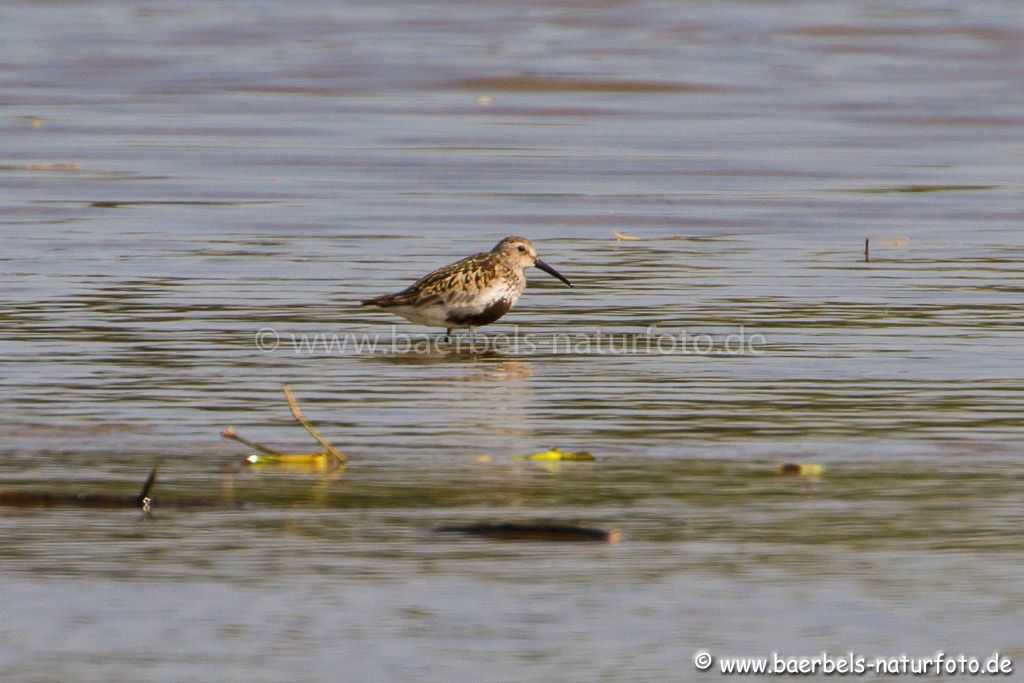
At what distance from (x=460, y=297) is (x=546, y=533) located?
5.32m

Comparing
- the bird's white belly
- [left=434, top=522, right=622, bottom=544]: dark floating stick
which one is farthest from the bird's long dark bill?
[left=434, top=522, right=622, bottom=544]: dark floating stick

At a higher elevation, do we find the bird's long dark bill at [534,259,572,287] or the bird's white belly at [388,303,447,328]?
the bird's long dark bill at [534,259,572,287]

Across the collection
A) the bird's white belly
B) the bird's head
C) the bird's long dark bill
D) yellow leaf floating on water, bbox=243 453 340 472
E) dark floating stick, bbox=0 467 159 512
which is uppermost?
the bird's head

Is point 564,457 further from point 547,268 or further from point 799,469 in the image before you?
Result: point 547,268

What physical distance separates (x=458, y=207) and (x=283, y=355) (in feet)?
24.1

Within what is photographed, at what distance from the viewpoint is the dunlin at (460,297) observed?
471 inches

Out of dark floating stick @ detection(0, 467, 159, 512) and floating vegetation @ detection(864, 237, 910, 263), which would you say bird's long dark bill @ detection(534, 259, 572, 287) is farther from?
dark floating stick @ detection(0, 467, 159, 512)

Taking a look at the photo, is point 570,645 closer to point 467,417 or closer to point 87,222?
point 467,417

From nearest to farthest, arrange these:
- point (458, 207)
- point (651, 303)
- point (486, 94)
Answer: point (651, 303)
point (458, 207)
point (486, 94)

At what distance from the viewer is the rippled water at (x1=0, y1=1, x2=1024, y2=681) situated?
599cm

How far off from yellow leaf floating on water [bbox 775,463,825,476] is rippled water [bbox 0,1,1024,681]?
2.9 inches

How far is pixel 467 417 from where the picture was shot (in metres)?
9.26

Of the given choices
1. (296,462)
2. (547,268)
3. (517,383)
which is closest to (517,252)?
(547,268)

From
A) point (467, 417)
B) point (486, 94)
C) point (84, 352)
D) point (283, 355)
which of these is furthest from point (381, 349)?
point (486, 94)
